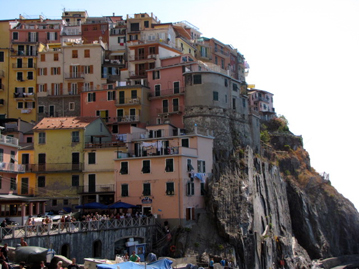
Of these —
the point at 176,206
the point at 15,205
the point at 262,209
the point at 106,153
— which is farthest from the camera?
the point at 262,209

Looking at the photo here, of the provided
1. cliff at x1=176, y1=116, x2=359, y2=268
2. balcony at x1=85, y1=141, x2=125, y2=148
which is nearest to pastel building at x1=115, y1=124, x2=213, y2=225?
balcony at x1=85, y1=141, x2=125, y2=148

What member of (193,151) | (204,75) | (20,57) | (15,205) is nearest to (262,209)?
(193,151)

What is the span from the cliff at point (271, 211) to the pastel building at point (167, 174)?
1956mm

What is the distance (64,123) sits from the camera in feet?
212

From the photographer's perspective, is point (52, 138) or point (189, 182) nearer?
point (189, 182)

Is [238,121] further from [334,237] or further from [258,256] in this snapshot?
[334,237]

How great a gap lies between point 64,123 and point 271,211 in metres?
29.5

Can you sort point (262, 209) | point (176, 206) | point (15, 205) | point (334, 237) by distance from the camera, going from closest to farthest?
point (15, 205) < point (176, 206) < point (262, 209) < point (334, 237)

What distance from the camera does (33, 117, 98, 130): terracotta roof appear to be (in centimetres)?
6352

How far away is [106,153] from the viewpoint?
202ft

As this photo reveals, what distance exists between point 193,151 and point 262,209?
14.2 metres

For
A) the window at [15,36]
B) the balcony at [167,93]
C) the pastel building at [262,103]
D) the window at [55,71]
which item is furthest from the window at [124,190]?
the pastel building at [262,103]

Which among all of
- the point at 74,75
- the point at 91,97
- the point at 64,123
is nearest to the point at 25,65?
the point at 74,75

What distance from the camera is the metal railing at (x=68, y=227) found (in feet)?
A: 127
